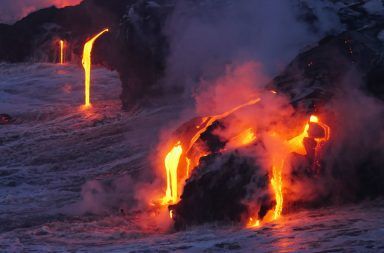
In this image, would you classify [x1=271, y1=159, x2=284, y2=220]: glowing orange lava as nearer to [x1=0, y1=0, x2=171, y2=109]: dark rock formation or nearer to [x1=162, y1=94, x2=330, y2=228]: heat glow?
[x1=162, y1=94, x2=330, y2=228]: heat glow

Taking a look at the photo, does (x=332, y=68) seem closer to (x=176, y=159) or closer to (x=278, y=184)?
(x=278, y=184)

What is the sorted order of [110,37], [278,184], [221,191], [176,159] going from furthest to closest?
[110,37] < [176,159] < [221,191] < [278,184]

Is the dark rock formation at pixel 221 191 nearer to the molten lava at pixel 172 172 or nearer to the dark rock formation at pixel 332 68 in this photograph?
the molten lava at pixel 172 172

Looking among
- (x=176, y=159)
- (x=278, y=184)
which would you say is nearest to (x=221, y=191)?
(x=278, y=184)

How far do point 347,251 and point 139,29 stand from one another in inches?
376

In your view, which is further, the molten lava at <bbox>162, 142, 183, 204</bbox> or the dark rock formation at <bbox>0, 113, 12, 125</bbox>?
the dark rock formation at <bbox>0, 113, 12, 125</bbox>

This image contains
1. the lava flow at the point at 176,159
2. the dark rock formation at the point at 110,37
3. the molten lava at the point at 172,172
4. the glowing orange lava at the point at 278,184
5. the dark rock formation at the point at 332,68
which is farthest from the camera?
the dark rock formation at the point at 110,37

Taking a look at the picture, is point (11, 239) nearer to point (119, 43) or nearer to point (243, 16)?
point (243, 16)

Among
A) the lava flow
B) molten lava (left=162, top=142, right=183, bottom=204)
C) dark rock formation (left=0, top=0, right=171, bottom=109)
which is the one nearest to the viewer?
the lava flow

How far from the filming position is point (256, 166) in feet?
26.4

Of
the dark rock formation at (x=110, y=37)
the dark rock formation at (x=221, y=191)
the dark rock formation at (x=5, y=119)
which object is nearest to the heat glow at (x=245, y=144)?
the dark rock formation at (x=221, y=191)

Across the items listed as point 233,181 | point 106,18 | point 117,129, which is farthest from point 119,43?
point 106,18

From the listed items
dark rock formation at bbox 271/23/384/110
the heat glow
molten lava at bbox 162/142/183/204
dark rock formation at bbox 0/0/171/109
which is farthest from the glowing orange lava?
dark rock formation at bbox 0/0/171/109

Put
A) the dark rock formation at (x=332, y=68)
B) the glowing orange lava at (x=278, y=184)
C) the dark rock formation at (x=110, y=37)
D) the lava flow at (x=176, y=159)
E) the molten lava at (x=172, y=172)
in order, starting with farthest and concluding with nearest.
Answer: the dark rock formation at (x=110, y=37) < the molten lava at (x=172, y=172) < the lava flow at (x=176, y=159) < the dark rock formation at (x=332, y=68) < the glowing orange lava at (x=278, y=184)
